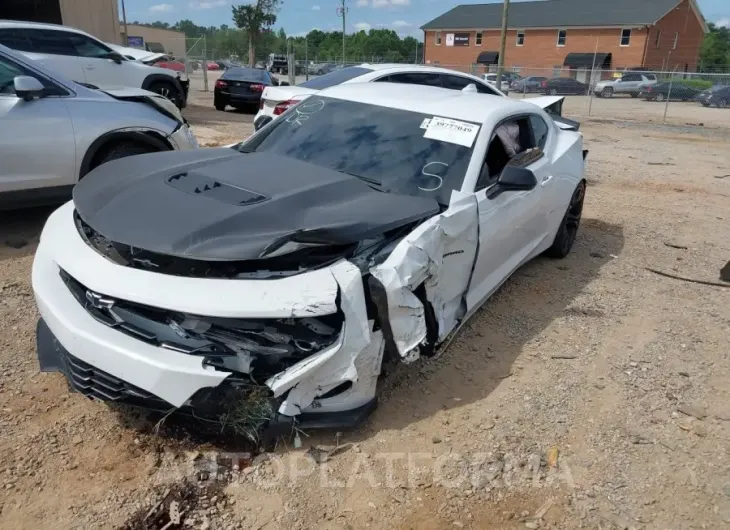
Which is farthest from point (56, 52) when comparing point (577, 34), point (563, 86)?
point (577, 34)

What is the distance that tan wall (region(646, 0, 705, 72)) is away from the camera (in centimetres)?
4978

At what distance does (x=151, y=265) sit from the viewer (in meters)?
2.62

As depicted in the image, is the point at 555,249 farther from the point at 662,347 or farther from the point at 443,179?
the point at 443,179

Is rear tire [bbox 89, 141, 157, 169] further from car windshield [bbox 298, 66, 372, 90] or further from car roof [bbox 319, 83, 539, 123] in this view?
car windshield [bbox 298, 66, 372, 90]

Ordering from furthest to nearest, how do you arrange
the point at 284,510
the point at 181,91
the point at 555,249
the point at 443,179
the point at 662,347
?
the point at 181,91
the point at 555,249
the point at 662,347
the point at 443,179
the point at 284,510

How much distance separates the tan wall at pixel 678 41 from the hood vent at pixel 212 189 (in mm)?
53829

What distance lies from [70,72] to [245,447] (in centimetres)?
1008

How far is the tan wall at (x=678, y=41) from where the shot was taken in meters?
49.8

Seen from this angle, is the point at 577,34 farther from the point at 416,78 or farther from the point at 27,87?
the point at 27,87

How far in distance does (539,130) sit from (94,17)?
16.7 metres

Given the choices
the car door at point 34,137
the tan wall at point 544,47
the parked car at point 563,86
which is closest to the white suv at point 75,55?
the car door at point 34,137

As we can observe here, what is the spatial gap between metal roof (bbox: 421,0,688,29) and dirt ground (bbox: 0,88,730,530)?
5277 cm

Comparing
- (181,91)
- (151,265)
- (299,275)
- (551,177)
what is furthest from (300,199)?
(181,91)

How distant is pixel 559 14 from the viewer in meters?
54.8
